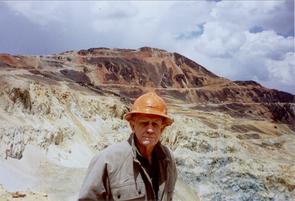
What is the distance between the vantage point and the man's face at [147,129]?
2730 millimetres

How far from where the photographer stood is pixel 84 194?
2.56 m

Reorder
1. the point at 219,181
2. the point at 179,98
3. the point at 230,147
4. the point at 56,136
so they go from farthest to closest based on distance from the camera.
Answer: the point at 179,98 → the point at 230,147 → the point at 219,181 → the point at 56,136

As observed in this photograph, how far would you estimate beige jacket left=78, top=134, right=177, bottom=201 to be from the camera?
8.39 feet

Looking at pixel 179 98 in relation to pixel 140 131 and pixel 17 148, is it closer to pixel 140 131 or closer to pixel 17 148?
pixel 17 148

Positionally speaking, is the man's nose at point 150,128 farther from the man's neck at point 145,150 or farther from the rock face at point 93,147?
the rock face at point 93,147

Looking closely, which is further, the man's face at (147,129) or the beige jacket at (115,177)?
the man's face at (147,129)

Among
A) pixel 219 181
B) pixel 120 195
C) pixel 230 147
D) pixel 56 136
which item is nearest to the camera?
pixel 120 195

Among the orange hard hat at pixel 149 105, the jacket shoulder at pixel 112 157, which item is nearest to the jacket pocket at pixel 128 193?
the jacket shoulder at pixel 112 157

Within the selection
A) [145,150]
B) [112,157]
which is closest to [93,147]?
[145,150]

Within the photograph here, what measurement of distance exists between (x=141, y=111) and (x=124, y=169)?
330 mm

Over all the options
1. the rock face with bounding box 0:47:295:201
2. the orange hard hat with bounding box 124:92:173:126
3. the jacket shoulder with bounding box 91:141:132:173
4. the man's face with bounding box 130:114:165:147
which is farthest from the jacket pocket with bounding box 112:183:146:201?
the rock face with bounding box 0:47:295:201

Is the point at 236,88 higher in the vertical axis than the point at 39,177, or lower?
higher

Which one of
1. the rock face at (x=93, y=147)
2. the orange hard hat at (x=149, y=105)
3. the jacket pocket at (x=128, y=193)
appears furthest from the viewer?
the rock face at (x=93, y=147)

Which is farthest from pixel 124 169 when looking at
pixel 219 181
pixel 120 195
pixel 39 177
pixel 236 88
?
pixel 236 88
